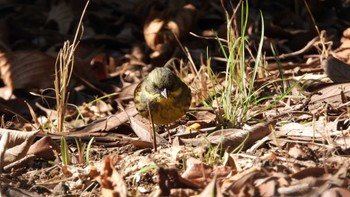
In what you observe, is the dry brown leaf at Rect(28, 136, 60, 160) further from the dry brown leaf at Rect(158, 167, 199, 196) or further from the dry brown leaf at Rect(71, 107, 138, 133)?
the dry brown leaf at Rect(158, 167, 199, 196)

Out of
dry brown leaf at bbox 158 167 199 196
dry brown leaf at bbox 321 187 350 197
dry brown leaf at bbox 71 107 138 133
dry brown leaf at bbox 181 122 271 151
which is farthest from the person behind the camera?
dry brown leaf at bbox 71 107 138 133

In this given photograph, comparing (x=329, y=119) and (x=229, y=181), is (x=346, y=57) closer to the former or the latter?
(x=329, y=119)

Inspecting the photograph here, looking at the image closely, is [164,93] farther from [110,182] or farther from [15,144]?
[110,182]

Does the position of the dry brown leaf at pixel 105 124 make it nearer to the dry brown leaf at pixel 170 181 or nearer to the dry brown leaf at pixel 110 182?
the dry brown leaf at pixel 110 182

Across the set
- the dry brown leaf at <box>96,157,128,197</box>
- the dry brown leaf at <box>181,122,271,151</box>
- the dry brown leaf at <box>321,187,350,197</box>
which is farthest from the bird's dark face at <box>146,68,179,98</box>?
the dry brown leaf at <box>321,187,350,197</box>

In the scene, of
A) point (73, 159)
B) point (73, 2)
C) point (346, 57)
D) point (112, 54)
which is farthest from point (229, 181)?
point (73, 2)

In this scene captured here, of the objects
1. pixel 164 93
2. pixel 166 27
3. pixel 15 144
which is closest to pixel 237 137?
pixel 164 93
